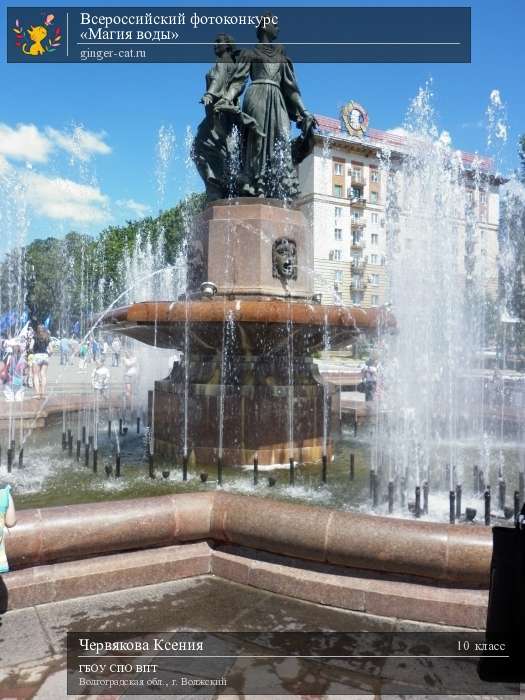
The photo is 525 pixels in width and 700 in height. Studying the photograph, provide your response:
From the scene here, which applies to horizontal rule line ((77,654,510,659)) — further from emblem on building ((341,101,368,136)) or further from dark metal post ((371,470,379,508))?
emblem on building ((341,101,368,136))

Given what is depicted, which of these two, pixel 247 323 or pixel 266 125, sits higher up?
pixel 266 125

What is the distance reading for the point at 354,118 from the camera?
239ft

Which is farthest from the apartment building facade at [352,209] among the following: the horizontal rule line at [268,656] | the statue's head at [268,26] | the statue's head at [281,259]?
the horizontal rule line at [268,656]

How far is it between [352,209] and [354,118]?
500 inches

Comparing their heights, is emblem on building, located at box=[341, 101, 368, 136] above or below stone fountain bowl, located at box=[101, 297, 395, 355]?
above

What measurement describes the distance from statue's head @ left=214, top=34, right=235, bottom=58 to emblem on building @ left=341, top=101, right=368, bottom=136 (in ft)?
218

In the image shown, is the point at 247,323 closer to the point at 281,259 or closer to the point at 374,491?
the point at 281,259

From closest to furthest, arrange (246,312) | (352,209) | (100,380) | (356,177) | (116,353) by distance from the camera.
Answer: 1. (246,312)
2. (100,380)
3. (116,353)
4. (356,177)
5. (352,209)

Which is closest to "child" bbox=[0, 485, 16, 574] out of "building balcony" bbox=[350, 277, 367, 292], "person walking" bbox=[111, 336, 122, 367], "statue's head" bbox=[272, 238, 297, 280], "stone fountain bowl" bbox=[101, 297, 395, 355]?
"stone fountain bowl" bbox=[101, 297, 395, 355]

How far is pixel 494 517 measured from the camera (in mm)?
6051

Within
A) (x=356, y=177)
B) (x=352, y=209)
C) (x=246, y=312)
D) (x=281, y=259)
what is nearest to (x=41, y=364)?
(x=281, y=259)

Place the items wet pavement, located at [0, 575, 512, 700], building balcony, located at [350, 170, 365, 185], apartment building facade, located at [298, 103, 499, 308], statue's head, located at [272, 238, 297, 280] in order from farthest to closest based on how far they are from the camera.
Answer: building balcony, located at [350, 170, 365, 185]
apartment building facade, located at [298, 103, 499, 308]
statue's head, located at [272, 238, 297, 280]
wet pavement, located at [0, 575, 512, 700]

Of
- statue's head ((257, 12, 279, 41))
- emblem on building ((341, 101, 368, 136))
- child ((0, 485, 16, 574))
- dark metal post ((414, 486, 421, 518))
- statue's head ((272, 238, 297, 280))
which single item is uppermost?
emblem on building ((341, 101, 368, 136))

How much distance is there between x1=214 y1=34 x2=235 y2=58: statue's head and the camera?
1014cm
